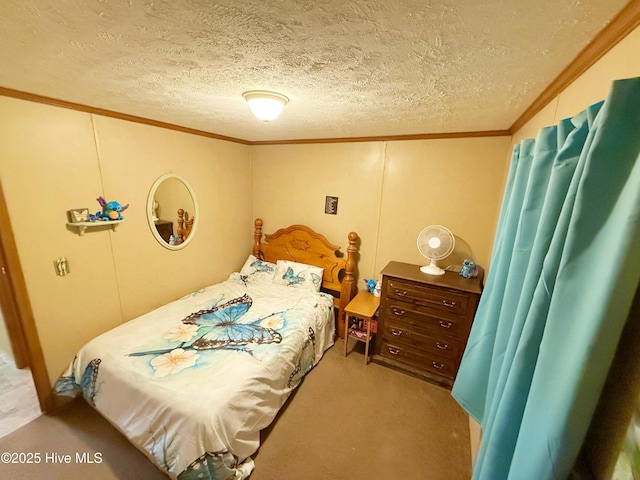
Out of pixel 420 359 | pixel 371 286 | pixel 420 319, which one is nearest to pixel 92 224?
pixel 371 286

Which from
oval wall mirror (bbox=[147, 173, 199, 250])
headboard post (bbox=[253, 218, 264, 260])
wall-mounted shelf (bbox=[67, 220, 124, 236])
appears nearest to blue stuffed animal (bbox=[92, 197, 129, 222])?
wall-mounted shelf (bbox=[67, 220, 124, 236])

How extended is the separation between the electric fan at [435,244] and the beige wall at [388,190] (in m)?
0.22

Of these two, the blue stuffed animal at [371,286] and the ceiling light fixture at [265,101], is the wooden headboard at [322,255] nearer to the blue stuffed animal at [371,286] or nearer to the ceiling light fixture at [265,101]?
the blue stuffed animal at [371,286]

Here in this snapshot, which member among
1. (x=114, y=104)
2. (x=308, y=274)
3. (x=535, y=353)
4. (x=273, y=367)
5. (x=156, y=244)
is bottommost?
(x=273, y=367)

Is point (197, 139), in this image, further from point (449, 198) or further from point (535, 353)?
point (535, 353)

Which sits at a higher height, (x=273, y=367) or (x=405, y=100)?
(x=405, y=100)

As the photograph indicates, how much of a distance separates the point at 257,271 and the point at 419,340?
1.96 metres

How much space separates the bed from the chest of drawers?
577 millimetres

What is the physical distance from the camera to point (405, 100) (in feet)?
5.01

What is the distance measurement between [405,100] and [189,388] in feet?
6.94

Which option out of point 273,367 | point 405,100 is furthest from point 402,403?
point 405,100

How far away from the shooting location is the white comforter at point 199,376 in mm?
1385

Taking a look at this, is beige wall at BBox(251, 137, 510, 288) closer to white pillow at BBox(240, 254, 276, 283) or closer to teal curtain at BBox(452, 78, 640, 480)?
white pillow at BBox(240, 254, 276, 283)

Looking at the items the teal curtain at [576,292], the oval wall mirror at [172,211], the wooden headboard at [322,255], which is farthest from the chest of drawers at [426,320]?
the oval wall mirror at [172,211]
